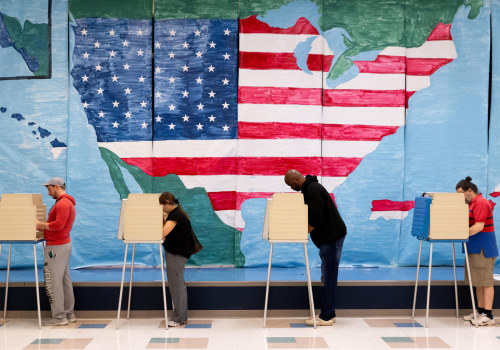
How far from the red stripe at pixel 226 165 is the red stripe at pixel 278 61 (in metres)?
1.15

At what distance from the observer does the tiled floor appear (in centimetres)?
470

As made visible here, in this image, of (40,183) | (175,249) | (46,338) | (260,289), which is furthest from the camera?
(40,183)

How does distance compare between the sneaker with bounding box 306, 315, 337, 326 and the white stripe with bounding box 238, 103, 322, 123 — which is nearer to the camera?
the sneaker with bounding box 306, 315, 337, 326

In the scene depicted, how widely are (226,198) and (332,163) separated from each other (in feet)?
4.65

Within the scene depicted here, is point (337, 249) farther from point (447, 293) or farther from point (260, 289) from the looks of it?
point (447, 293)

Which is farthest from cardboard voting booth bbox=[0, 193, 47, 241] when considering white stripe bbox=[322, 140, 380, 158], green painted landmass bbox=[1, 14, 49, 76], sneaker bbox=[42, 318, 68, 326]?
white stripe bbox=[322, 140, 380, 158]

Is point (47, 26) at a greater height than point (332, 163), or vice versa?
point (47, 26)

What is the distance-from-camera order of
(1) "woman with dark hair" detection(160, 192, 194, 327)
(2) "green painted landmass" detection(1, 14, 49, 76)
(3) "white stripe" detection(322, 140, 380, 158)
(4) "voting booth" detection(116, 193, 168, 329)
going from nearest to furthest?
1. (4) "voting booth" detection(116, 193, 168, 329)
2. (1) "woman with dark hair" detection(160, 192, 194, 327)
3. (2) "green painted landmass" detection(1, 14, 49, 76)
4. (3) "white stripe" detection(322, 140, 380, 158)

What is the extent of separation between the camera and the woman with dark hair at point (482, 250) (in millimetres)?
5371

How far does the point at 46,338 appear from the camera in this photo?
4895 millimetres

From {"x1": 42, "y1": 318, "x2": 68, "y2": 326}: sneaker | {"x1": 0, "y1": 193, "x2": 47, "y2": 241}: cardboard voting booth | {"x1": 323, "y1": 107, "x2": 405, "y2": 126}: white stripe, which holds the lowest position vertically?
{"x1": 42, "y1": 318, "x2": 68, "y2": 326}: sneaker

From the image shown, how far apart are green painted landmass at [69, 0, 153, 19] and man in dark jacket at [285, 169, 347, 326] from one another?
313cm

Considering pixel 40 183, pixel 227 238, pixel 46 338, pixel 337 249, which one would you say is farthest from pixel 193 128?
pixel 46 338

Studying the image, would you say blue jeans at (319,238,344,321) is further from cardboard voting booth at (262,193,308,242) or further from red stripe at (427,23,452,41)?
red stripe at (427,23,452,41)
